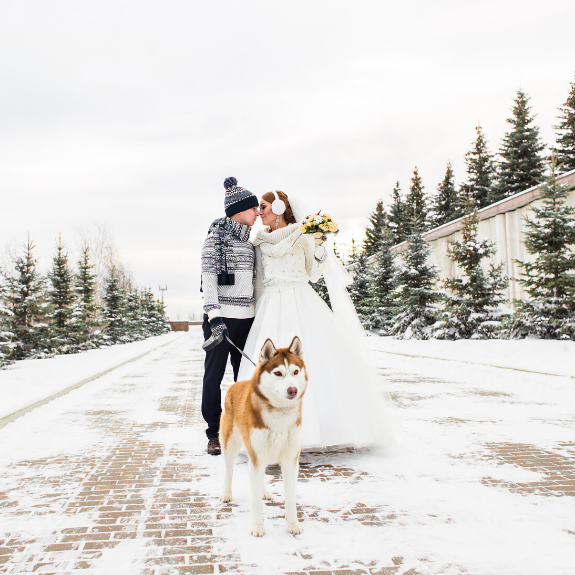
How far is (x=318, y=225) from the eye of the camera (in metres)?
4.40

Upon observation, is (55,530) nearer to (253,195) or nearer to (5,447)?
(5,447)

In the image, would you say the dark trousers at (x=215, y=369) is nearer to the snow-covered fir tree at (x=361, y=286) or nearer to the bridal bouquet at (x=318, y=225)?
the bridal bouquet at (x=318, y=225)

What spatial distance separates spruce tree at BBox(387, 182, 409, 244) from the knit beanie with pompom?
4547 cm

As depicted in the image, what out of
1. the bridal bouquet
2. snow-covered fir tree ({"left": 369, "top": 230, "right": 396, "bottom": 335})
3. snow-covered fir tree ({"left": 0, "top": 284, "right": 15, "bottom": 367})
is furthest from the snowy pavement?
snow-covered fir tree ({"left": 369, "top": 230, "right": 396, "bottom": 335})

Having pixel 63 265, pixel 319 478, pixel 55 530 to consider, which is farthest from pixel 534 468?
pixel 63 265

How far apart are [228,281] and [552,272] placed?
42.4 feet

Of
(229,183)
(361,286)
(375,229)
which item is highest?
(375,229)

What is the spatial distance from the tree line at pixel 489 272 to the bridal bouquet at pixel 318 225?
5356 mm

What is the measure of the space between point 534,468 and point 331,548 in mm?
2310

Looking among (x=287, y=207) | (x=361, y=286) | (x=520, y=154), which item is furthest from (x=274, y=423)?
(x=520, y=154)

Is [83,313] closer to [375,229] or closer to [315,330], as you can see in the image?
[315,330]

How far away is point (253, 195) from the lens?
15.9 feet

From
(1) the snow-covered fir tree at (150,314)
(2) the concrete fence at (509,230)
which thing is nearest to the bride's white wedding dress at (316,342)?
(2) the concrete fence at (509,230)

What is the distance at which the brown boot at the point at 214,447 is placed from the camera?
4.69 meters
